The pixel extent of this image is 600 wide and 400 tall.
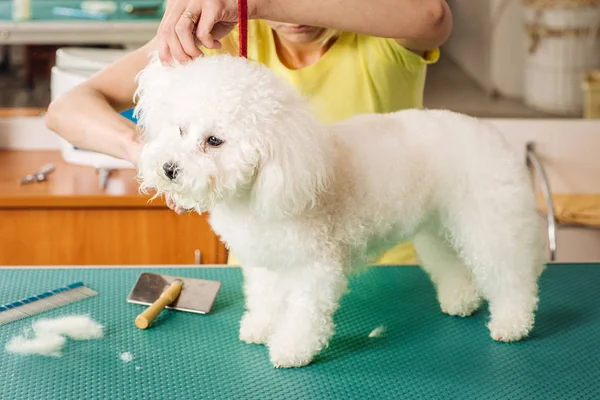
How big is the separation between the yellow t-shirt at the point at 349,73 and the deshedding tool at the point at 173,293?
0.45 metres

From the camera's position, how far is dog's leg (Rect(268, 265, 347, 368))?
4.08 ft

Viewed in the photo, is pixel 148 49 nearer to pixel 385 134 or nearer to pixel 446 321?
pixel 385 134

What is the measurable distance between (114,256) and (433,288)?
1222mm

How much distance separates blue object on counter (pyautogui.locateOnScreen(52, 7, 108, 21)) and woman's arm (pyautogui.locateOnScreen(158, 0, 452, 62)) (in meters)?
1.68

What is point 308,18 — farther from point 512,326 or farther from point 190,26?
point 512,326

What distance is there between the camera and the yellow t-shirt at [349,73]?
162 centimetres

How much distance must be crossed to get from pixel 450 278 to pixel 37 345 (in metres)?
0.78

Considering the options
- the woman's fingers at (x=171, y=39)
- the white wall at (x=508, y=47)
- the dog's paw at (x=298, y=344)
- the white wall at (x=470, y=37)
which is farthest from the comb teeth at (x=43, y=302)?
the white wall at (x=508, y=47)

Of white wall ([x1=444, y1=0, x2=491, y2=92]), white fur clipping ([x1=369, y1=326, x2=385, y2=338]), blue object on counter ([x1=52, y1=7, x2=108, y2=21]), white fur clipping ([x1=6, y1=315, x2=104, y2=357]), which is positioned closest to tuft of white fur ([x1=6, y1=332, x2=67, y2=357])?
white fur clipping ([x1=6, y1=315, x2=104, y2=357])

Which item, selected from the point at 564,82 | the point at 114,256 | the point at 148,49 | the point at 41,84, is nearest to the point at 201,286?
the point at 148,49

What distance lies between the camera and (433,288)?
163 centimetres

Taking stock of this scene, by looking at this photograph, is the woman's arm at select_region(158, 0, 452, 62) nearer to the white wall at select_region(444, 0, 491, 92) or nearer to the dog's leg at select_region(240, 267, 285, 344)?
the dog's leg at select_region(240, 267, 285, 344)

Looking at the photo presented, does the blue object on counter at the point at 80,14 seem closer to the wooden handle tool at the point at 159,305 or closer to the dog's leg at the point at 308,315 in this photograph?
the wooden handle tool at the point at 159,305

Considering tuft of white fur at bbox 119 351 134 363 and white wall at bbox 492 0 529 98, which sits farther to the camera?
white wall at bbox 492 0 529 98
